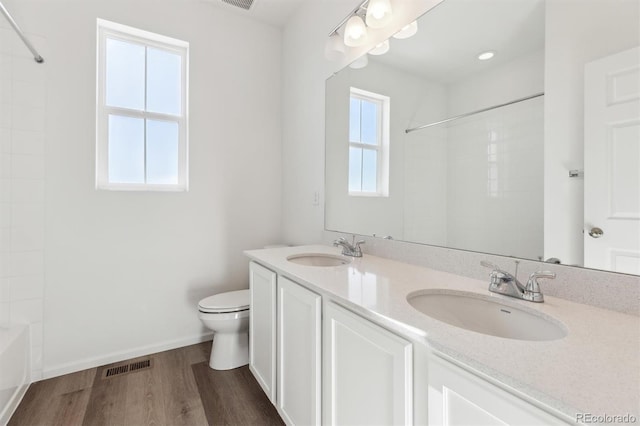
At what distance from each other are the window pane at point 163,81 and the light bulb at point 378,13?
1612 mm

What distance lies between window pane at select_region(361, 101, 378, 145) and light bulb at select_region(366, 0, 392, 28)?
1.36 ft

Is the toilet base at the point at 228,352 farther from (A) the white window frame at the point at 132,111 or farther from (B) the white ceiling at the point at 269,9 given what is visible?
(B) the white ceiling at the point at 269,9

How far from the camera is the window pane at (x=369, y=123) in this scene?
5.68 ft

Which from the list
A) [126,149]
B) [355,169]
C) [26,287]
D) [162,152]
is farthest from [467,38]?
[26,287]

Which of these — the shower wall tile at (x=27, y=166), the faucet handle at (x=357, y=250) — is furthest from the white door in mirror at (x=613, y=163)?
the shower wall tile at (x=27, y=166)

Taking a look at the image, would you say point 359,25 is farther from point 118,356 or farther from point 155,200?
point 118,356

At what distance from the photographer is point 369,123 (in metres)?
1.78

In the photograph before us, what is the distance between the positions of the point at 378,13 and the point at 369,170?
2.78ft

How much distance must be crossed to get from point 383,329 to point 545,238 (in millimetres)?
650

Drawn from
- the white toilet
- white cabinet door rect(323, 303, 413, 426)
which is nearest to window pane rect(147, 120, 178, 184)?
the white toilet

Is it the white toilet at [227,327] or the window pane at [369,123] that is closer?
the window pane at [369,123]

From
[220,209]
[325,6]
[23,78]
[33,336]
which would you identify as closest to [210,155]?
[220,209]

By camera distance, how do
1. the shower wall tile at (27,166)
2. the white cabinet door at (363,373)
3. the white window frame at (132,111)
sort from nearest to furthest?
1. the white cabinet door at (363,373)
2. the shower wall tile at (27,166)
3. the white window frame at (132,111)

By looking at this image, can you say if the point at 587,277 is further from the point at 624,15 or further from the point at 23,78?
the point at 23,78
